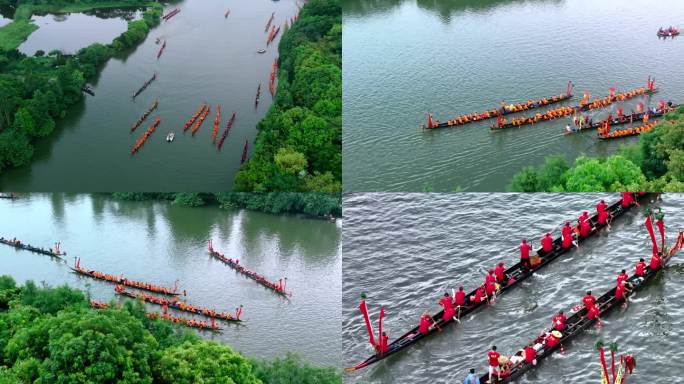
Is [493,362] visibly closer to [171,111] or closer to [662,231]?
[662,231]

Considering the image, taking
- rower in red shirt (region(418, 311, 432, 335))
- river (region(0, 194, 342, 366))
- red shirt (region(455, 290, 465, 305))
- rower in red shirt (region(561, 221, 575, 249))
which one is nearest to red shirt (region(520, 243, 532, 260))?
rower in red shirt (region(561, 221, 575, 249))

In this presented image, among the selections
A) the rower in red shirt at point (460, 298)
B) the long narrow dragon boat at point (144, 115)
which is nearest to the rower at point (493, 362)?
the rower in red shirt at point (460, 298)

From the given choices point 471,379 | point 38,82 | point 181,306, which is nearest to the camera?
point 471,379

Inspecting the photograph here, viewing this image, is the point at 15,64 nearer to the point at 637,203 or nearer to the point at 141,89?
the point at 141,89

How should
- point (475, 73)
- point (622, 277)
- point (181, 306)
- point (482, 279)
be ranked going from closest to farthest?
1. point (622, 277)
2. point (482, 279)
3. point (181, 306)
4. point (475, 73)

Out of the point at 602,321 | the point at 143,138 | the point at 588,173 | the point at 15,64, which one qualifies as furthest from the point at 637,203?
the point at 15,64

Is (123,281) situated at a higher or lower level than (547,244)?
lower

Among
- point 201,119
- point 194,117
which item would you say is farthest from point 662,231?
point 194,117

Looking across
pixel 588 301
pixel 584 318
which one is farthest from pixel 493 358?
pixel 588 301

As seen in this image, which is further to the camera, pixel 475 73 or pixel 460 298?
pixel 475 73

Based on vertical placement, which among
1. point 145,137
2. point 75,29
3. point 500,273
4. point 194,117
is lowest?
point 500,273
